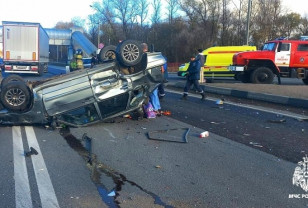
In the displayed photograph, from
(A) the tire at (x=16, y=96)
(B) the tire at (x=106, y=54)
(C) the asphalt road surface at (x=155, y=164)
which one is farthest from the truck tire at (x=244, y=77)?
(A) the tire at (x=16, y=96)

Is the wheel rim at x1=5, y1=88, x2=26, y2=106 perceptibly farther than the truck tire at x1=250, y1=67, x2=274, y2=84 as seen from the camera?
No

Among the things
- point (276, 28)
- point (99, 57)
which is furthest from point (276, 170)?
point (276, 28)

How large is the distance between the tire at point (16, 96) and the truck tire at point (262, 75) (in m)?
13.6

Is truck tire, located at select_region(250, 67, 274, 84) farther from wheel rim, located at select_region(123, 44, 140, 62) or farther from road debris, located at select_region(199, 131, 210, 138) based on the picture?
road debris, located at select_region(199, 131, 210, 138)

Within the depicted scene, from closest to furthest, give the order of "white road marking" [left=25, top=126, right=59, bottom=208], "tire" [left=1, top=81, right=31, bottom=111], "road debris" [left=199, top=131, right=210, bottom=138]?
"white road marking" [left=25, top=126, right=59, bottom=208]
"road debris" [left=199, top=131, right=210, bottom=138]
"tire" [left=1, top=81, right=31, bottom=111]

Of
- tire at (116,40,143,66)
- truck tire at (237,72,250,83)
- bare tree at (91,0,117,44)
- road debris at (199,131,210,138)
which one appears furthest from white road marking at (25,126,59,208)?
bare tree at (91,0,117,44)

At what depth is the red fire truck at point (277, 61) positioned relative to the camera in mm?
19484

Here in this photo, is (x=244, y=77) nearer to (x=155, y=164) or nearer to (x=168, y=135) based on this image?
(x=168, y=135)

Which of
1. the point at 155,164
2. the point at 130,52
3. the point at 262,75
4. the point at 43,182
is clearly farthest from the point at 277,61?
the point at 43,182

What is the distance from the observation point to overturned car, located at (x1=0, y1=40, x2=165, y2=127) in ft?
26.9

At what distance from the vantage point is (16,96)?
8.21 m

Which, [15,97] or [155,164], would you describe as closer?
[155,164]

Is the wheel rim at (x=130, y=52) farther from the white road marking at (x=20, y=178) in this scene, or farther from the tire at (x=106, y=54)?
the white road marking at (x=20, y=178)

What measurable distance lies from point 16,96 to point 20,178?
11.4 ft
